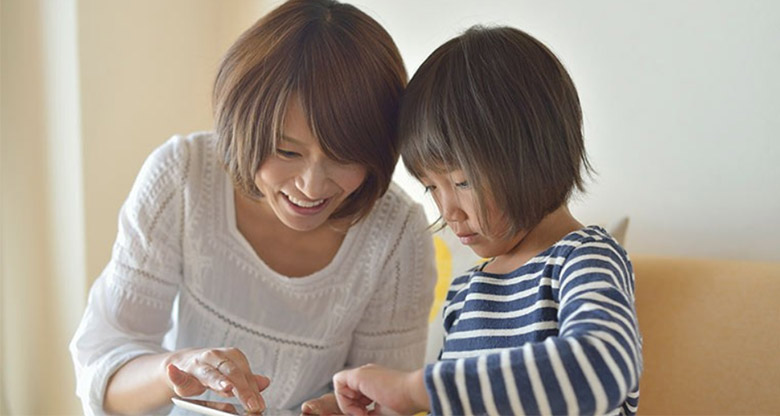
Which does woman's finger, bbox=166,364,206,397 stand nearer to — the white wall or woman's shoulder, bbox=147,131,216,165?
woman's shoulder, bbox=147,131,216,165

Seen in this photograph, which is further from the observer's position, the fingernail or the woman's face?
the woman's face

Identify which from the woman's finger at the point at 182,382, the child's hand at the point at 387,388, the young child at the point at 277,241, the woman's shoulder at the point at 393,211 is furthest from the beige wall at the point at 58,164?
the child's hand at the point at 387,388

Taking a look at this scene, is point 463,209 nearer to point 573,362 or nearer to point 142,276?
point 573,362

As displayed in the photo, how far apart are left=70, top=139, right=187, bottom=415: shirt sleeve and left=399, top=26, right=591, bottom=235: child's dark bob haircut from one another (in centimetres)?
46

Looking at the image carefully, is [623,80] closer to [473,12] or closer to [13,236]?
[473,12]

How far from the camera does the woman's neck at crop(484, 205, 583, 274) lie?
35.6 inches

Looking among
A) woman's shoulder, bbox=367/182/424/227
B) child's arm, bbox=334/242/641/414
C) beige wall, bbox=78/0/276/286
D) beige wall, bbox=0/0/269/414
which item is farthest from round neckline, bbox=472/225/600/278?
beige wall, bbox=0/0/269/414

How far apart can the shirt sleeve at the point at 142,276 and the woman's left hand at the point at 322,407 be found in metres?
0.31

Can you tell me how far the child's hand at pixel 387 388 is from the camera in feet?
2.16

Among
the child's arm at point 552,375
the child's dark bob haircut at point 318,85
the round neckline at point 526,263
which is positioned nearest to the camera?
the child's arm at point 552,375

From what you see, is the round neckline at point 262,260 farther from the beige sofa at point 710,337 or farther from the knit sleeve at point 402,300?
the beige sofa at point 710,337

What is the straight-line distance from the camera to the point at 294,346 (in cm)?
123

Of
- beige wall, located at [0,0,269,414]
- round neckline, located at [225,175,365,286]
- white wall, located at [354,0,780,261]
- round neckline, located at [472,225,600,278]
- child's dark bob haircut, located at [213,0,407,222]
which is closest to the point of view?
round neckline, located at [472,225,600,278]

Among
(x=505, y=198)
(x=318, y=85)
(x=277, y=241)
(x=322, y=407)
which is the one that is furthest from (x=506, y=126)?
(x=277, y=241)
